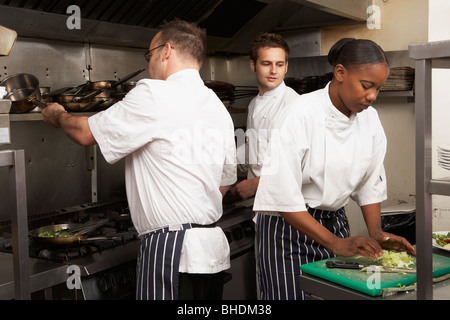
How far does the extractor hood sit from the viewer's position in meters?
2.57

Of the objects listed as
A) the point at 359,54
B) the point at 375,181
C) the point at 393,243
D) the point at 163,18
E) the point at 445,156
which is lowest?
the point at 393,243

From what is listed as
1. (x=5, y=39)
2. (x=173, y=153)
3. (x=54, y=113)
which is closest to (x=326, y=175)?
(x=173, y=153)

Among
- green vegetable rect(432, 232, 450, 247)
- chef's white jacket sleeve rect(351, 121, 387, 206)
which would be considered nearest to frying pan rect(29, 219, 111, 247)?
chef's white jacket sleeve rect(351, 121, 387, 206)

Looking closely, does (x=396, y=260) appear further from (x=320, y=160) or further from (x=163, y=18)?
(x=163, y=18)

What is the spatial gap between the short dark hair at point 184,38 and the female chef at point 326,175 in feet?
1.42

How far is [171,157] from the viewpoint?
1839 millimetres

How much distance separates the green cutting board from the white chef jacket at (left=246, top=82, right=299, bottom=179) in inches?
52.8

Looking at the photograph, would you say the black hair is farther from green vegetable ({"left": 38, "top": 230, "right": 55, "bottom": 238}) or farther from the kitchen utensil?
green vegetable ({"left": 38, "top": 230, "right": 55, "bottom": 238})

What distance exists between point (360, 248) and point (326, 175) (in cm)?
36

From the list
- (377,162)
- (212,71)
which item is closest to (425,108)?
(377,162)

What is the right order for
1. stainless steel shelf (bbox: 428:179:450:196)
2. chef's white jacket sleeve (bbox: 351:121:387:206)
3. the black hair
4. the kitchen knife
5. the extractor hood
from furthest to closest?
the extractor hood < chef's white jacket sleeve (bbox: 351:121:387:206) < the black hair < the kitchen knife < stainless steel shelf (bbox: 428:179:450:196)

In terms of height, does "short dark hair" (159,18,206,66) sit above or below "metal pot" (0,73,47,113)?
above

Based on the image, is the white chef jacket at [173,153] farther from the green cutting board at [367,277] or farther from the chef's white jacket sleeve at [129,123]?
the green cutting board at [367,277]

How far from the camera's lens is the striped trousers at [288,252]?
6.75 feet
